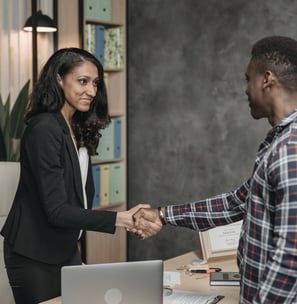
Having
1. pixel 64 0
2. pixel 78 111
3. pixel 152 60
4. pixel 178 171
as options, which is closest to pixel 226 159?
pixel 178 171

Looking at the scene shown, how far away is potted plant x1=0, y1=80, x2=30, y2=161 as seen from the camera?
3.92m

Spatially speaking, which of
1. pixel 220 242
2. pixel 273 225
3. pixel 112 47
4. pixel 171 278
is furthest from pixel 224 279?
pixel 112 47

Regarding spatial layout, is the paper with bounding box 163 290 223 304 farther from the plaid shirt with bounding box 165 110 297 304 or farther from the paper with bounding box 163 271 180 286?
the plaid shirt with bounding box 165 110 297 304

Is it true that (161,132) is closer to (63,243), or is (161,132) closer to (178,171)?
(178,171)

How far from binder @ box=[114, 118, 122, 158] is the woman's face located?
77.8 inches

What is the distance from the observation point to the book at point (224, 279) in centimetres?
247

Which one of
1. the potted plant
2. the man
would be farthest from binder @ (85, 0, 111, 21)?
the man

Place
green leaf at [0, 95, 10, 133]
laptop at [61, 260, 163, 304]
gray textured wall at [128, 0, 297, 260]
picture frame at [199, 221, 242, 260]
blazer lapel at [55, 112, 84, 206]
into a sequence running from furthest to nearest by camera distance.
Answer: gray textured wall at [128, 0, 297, 260]
green leaf at [0, 95, 10, 133]
picture frame at [199, 221, 242, 260]
blazer lapel at [55, 112, 84, 206]
laptop at [61, 260, 163, 304]

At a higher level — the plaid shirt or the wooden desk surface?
the plaid shirt

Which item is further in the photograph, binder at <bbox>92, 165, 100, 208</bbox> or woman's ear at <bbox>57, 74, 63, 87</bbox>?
binder at <bbox>92, 165, 100, 208</bbox>

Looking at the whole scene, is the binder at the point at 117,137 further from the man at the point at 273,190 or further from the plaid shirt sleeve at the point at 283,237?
the plaid shirt sleeve at the point at 283,237

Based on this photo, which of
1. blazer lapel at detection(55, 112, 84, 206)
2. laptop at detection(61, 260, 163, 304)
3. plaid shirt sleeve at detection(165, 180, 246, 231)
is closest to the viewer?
laptop at detection(61, 260, 163, 304)

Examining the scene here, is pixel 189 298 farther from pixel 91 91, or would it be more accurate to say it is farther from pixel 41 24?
pixel 41 24

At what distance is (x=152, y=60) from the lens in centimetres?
478
